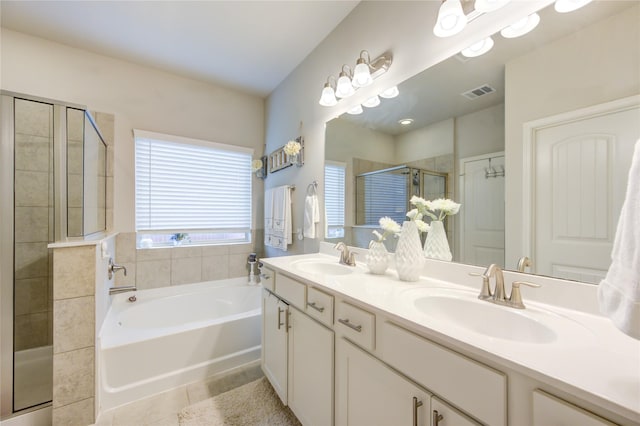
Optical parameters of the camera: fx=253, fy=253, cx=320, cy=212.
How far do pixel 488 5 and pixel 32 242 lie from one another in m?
3.02

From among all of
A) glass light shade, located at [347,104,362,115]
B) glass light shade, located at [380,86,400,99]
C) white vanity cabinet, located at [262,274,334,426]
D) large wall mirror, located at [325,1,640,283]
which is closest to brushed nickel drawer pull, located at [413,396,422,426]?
white vanity cabinet, located at [262,274,334,426]

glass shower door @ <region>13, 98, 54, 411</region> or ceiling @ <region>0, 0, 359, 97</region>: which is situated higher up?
ceiling @ <region>0, 0, 359, 97</region>

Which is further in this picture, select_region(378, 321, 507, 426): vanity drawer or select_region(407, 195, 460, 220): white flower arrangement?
select_region(407, 195, 460, 220): white flower arrangement

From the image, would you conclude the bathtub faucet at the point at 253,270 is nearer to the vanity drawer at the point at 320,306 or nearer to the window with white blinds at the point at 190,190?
the window with white blinds at the point at 190,190

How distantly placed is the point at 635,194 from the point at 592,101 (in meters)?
0.55

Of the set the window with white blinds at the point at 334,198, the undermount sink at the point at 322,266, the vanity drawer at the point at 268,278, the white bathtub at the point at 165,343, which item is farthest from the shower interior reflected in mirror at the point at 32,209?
the window with white blinds at the point at 334,198

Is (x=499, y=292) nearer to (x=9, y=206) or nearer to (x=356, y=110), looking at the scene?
(x=356, y=110)

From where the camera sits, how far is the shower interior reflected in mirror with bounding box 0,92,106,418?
1.50 m

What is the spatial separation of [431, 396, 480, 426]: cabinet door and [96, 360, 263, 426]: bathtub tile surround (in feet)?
5.09

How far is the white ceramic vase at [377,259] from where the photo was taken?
1.41 meters

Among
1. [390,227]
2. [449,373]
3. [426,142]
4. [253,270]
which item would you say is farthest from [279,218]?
[449,373]

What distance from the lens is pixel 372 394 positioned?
36.3 inches

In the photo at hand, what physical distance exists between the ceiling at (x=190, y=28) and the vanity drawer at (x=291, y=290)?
1878 millimetres

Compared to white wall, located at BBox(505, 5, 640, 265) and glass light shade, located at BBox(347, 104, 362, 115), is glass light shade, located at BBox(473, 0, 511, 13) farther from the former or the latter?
glass light shade, located at BBox(347, 104, 362, 115)
